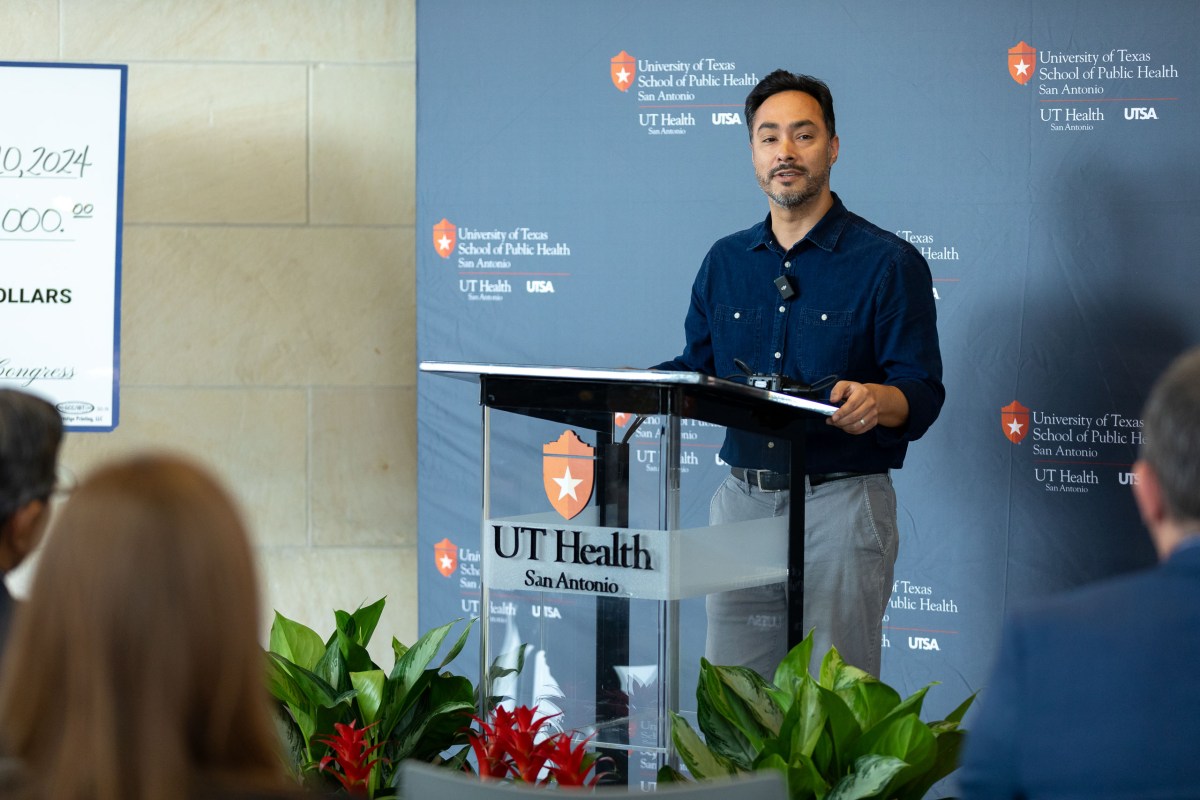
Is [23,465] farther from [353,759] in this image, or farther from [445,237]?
[445,237]

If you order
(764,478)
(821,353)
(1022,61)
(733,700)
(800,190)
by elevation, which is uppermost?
(1022,61)

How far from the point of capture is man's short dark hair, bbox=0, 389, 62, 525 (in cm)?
146

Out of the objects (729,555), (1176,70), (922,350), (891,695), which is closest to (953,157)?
(1176,70)

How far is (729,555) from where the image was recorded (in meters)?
2.24

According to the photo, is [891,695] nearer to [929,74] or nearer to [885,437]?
[885,437]

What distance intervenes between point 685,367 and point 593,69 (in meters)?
1.22

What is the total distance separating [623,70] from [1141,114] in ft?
4.78

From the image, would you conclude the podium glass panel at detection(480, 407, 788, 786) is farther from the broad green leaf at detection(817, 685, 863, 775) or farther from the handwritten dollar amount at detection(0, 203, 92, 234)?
the handwritten dollar amount at detection(0, 203, 92, 234)

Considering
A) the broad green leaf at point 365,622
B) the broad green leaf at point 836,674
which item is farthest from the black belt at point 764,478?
the broad green leaf at point 365,622

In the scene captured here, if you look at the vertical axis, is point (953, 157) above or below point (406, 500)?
above

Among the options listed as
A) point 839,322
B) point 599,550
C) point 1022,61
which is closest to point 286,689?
point 599,550

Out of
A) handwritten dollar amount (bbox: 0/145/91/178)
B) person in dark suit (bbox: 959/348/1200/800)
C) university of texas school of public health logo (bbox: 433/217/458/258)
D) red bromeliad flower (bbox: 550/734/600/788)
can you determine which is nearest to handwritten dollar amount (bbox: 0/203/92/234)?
handwritten dollar amount (bbox: 0/145/91/178)

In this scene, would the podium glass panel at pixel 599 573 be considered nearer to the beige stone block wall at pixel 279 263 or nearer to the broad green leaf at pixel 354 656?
the broad green leaf at pixel 354 656

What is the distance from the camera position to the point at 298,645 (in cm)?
241
